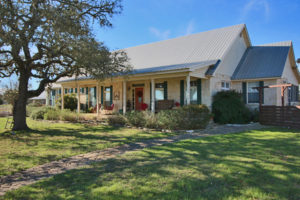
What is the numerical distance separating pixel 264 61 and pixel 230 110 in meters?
5.74

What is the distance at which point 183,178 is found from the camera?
12.8 ft

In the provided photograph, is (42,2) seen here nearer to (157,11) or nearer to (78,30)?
(78,30)

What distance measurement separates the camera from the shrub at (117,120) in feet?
39.7

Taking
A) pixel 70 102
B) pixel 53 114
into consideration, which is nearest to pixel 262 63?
pixel 53 114

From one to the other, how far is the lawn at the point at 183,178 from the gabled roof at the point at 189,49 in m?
9.71

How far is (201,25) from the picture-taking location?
22531 mm

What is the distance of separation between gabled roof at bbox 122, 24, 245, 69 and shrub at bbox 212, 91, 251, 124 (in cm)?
279

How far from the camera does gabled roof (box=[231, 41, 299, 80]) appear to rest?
1384 centimetres

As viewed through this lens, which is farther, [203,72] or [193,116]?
[203,72]

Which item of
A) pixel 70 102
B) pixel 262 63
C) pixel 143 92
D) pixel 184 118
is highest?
pixel 262 63

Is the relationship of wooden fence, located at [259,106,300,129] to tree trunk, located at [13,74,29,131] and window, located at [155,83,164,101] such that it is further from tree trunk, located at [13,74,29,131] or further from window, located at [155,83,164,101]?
tree trunk, located at [13,74,29,131]

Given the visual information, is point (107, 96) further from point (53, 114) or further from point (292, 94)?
point (292, 94)

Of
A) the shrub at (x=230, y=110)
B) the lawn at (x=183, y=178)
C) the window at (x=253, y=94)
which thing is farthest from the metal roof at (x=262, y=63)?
the lawn at (x=183, y=178)

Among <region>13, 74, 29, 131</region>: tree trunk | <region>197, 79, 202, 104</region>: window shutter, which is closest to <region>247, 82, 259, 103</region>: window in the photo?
<region>197, 79, 202, 104</region>: window shutter
